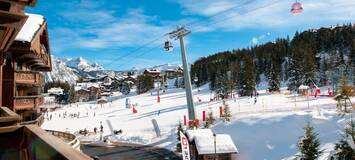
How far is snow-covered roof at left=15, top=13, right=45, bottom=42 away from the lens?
63.7 feet

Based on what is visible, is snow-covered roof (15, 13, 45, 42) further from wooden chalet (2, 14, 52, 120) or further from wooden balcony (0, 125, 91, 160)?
wooden balcony (0, 125, 91, 160)

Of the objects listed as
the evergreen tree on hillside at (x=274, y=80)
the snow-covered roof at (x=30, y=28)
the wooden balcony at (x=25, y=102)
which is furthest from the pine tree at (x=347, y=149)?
the evergreen tree on hillside at (x=274, y=80)

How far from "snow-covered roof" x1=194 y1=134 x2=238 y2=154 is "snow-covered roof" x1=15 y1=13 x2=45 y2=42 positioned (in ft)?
58.2

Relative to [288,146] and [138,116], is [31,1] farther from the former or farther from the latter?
[138,116]

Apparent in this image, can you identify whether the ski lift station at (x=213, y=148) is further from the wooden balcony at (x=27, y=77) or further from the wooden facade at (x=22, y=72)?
the wooden balcony at (x=27, y=77)

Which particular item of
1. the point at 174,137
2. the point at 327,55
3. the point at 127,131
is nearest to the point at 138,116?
the point at 127,131

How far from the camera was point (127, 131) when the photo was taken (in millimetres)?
67000

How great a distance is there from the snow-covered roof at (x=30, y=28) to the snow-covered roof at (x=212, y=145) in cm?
1775

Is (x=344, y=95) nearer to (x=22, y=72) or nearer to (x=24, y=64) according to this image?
(x=24, y=64)

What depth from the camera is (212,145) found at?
35531 mm

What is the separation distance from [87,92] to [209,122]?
14614 cm

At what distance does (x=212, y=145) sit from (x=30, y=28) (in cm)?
1965

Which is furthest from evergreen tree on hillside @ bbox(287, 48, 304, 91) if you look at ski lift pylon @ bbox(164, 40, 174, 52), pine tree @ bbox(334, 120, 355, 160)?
pine tree @ bbox(334, 120, 355, 160)

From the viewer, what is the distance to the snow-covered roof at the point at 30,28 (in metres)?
19.4
